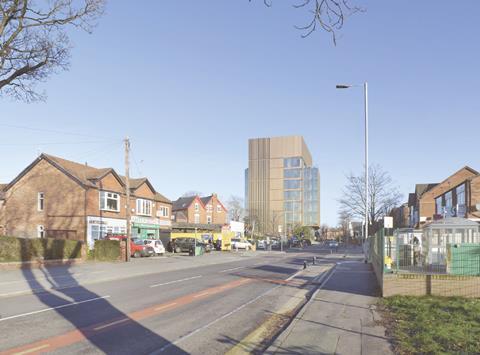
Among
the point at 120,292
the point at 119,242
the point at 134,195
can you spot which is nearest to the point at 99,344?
Answer: the point at 120,292

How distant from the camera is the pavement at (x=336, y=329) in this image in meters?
7.96

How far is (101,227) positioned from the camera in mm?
44938

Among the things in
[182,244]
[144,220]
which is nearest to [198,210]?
[144,220]

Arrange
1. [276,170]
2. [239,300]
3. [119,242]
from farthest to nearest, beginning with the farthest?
[276,170] < [119,242] < [239,300]

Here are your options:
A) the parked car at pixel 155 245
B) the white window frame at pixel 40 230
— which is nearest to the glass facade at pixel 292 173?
the parked car at pixel 155 245

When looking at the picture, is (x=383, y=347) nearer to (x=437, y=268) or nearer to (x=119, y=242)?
(x=437, y=268)

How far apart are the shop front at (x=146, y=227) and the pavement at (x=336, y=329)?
38.3m

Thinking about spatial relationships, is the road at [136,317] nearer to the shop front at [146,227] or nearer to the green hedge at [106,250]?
the green hedge at [106,250]

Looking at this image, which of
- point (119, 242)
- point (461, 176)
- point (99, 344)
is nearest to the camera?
point (99, 344)

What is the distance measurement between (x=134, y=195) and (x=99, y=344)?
43804 millimetres

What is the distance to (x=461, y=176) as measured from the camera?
63656 millimetres

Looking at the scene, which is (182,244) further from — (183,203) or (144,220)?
(183,203)

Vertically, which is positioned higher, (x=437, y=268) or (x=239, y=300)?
(x=437, y=268)

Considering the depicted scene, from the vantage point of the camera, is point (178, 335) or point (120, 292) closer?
point (178, 335)
